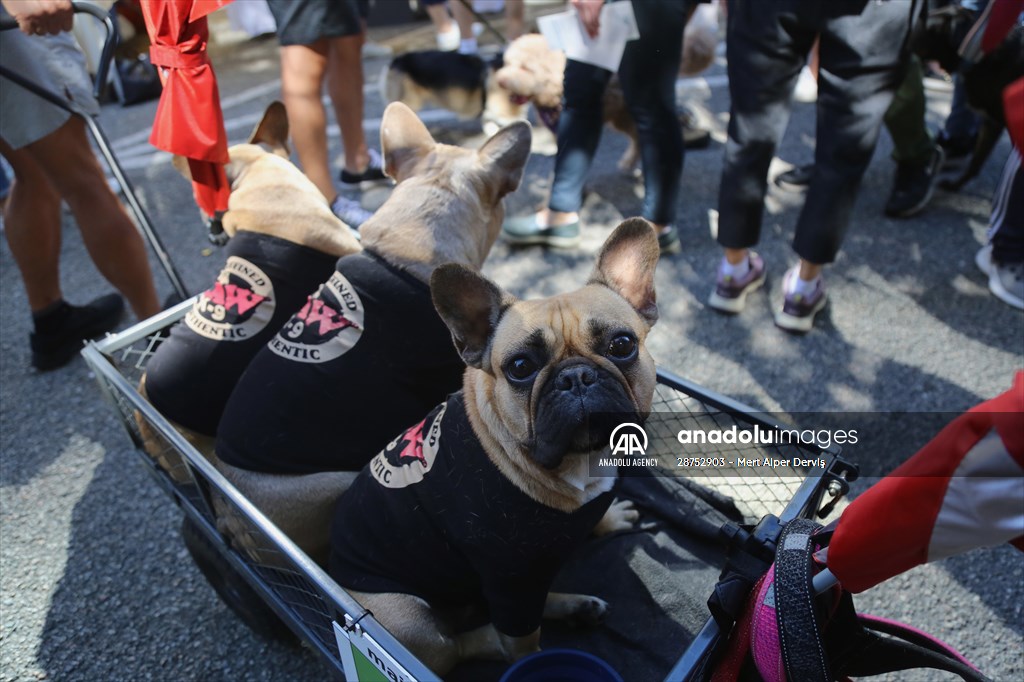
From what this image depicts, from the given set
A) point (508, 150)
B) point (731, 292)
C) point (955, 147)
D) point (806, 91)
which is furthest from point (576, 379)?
point (806, 91)

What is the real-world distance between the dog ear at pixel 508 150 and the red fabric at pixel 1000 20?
1.76 m

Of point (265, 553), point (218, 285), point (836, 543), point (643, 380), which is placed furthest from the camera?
point (218, 285)

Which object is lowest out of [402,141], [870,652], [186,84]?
[870,652]

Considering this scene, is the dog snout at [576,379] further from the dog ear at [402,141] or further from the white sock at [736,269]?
the white sock at [736,269]

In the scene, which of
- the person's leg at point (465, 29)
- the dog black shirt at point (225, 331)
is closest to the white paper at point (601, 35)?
the dog black shirt at point (225, 331)

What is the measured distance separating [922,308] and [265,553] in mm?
3224

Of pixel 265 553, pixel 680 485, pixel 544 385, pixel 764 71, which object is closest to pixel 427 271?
pixel 544 385

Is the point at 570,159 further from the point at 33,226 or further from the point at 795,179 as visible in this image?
the point at 33,226

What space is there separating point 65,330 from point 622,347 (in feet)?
10.8

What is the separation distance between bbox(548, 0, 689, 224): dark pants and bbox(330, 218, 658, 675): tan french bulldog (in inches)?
80.6

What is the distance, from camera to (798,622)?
1.19 metres

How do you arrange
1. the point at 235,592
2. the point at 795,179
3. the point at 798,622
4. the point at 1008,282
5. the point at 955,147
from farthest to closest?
the point at 795,179 → the point at 955,147 → the point at 1008,282 → the point at 235,592 → the point at 798,622

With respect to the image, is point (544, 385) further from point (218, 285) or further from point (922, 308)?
point (922, 308)

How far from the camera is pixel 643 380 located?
5.64 ft
